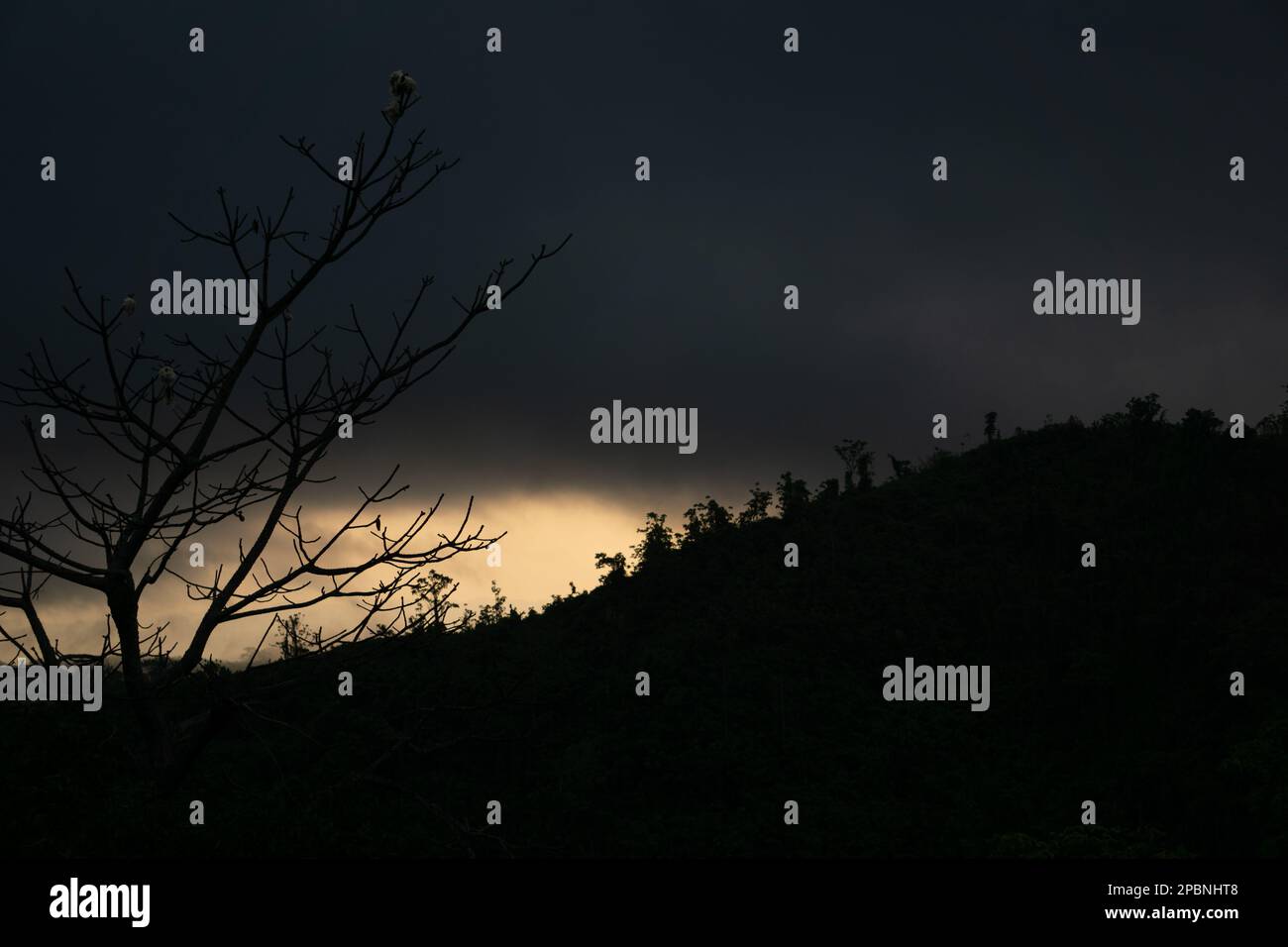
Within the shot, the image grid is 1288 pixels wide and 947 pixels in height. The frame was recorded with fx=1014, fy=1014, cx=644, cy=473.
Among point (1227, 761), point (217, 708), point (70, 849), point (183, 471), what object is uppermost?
point (183, 471)

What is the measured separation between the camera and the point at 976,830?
28828 mm

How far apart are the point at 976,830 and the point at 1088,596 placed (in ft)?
52.5

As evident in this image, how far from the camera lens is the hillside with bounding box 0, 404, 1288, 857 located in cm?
2877

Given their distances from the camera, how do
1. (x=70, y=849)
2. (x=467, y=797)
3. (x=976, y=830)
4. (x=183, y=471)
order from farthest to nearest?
(x=467, y=797) → (x=976, y=830) → (x=70, y=849) → (x=183, y=471)

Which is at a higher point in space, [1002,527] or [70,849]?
[1002,527]

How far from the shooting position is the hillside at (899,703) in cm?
2877

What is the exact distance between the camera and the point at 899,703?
121ft

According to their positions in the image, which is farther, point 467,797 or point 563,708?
point 563,708

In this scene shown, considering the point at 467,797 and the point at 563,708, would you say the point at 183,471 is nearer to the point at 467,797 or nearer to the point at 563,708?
the point at 467,797
